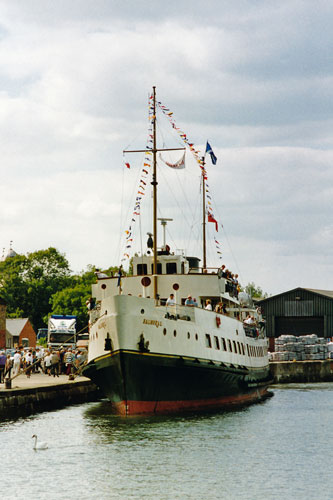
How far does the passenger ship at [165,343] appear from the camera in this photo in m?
34.8

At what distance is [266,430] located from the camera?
35156 millimetres

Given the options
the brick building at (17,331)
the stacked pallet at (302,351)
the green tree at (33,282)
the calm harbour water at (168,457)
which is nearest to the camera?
the calm harbour water at (168,457)

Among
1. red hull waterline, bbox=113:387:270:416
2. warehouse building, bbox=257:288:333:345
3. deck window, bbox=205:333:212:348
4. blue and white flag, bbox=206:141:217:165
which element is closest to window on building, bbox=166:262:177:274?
deck window, bbox=205:333:212:348

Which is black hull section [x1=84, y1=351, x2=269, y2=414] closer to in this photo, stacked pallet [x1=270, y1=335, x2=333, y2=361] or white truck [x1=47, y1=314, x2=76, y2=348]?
white truck [x1=47, y1=314, x2=76, y2=348]

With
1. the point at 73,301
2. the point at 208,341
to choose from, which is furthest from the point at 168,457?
the point at 73,301

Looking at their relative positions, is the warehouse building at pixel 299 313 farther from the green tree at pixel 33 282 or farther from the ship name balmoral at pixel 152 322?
the green tree at pixel 33 282

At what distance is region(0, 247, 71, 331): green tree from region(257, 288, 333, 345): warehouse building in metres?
58.9

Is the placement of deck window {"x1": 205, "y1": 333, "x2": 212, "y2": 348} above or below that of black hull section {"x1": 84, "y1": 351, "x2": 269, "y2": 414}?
above

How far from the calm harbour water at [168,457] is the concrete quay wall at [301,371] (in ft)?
98.6

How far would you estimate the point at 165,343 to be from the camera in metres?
35.9

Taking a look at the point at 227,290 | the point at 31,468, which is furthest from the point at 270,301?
the point at 31,468

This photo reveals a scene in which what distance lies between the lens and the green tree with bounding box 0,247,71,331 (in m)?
138

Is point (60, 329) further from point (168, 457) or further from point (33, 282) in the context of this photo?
point (33, 282)

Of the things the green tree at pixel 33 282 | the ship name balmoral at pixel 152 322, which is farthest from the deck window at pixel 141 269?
the green tree at pixel 33 282
